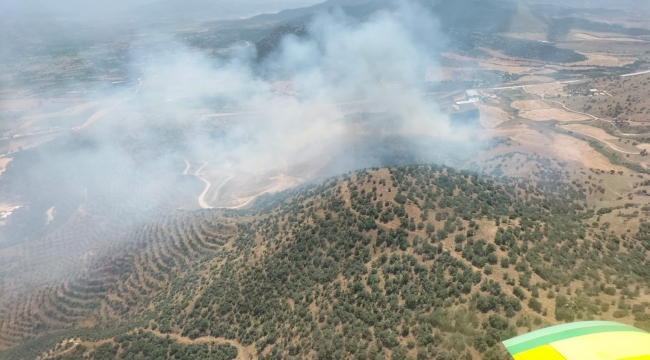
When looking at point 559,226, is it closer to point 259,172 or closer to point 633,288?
point 633,288

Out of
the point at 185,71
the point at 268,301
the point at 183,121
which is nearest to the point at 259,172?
the point at 183,121

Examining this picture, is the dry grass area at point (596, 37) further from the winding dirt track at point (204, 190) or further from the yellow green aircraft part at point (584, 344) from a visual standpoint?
the yellow green aircraft part at point (584, 344)

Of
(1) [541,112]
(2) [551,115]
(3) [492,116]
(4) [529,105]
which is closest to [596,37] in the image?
(4) [529,105]

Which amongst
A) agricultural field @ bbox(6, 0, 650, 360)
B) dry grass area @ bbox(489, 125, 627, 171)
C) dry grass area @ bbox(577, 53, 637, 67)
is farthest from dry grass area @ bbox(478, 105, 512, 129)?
dry grass area @ bbox(577, 53, 637, 67)

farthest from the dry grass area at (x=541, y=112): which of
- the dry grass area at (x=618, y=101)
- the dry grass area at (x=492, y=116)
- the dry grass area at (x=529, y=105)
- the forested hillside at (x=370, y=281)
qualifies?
the forested hillside at (x=370, y=281)

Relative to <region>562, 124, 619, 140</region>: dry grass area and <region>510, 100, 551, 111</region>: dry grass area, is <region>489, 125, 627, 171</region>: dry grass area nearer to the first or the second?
<region>562, 124, 619, 140</region>: dry grass area

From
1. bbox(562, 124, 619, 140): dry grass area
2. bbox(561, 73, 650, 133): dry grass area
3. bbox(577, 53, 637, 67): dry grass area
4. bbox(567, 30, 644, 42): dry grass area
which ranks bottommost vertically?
bbox(562, 124, 619, 140): dry grass area
